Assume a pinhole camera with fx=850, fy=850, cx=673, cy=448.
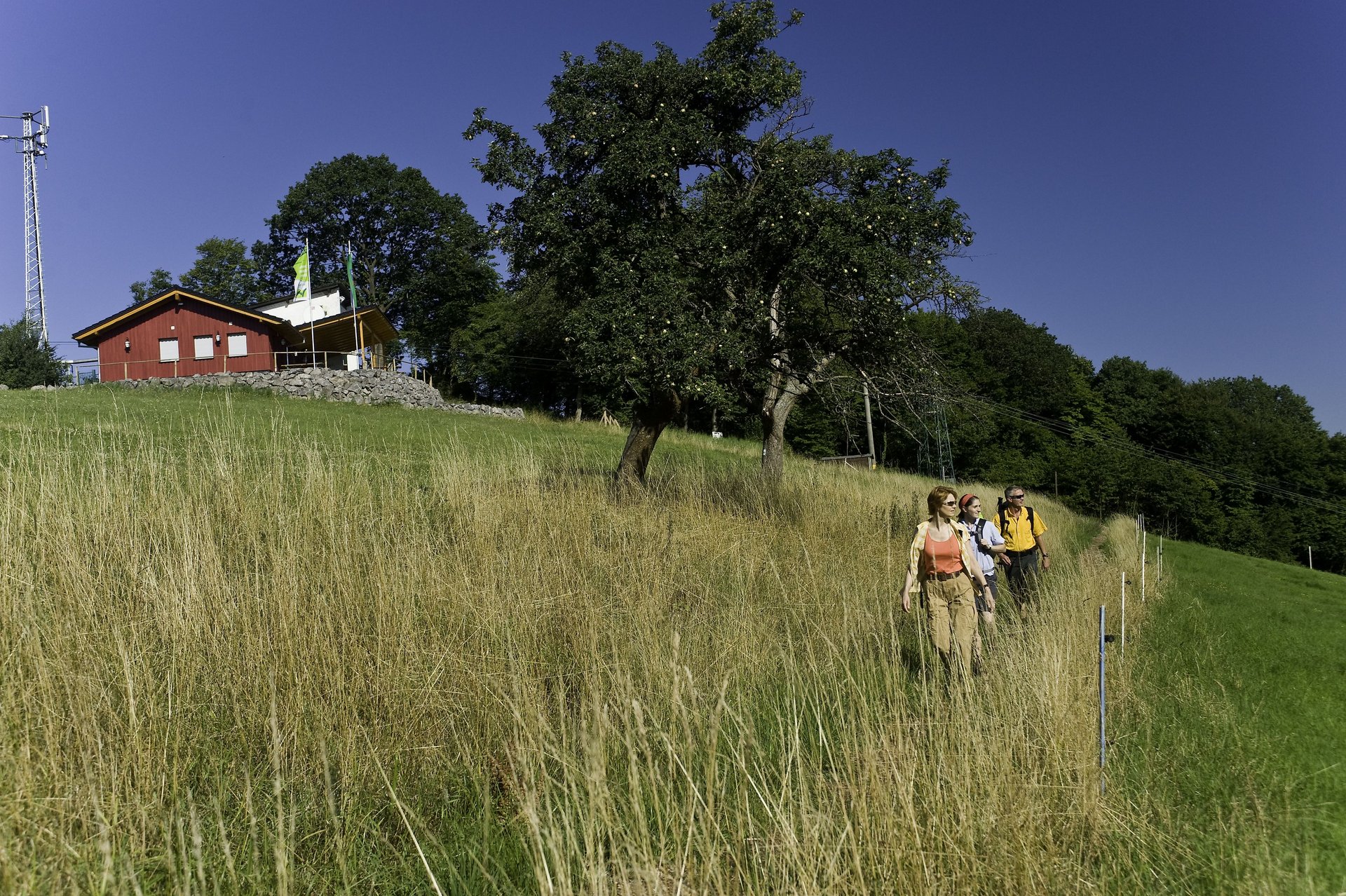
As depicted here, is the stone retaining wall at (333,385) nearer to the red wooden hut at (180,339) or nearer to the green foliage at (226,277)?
the red wooden hut at (180,339)

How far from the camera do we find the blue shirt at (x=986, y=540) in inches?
365

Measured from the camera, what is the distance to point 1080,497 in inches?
2655

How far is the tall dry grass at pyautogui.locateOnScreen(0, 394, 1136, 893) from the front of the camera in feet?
10.6

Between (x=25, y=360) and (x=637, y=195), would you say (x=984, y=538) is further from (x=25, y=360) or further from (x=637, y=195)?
(x=25, y=360)

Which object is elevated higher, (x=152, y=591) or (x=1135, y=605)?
(x=152, y=591)

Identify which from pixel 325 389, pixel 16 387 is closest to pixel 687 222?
pixel 325 389

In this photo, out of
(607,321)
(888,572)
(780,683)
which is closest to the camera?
(780,683)

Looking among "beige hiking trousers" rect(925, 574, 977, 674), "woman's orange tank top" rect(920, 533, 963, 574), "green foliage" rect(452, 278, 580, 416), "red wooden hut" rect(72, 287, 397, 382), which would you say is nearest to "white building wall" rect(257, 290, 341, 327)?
"red wooden hut" rect(72, 287, 397, 382)

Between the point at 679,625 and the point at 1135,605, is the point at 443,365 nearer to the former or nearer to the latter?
the point at 1135,605

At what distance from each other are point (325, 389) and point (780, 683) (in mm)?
33467

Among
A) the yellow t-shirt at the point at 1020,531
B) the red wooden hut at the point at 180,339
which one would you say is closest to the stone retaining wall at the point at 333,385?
the red wooden hut at the point at 180,339

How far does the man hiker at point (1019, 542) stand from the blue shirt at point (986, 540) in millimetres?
364

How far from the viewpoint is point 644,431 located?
552 inches

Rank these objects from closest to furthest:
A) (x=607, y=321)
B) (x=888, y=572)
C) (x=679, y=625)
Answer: (x=679, y=625)
(x=888, y=572)
(x=607, y=321)
